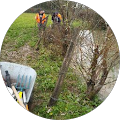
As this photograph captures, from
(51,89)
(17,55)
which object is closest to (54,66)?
(51,89)

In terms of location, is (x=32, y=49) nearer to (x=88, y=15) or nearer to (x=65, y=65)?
(x=88, y=15)

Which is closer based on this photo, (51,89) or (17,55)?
(51,89)

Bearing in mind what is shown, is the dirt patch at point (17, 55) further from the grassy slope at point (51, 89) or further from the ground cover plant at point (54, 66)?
the grassy slope at point (51, 89)

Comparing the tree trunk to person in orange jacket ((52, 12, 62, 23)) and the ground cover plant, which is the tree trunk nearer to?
the ground cover plant

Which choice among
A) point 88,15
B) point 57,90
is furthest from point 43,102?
point 88,15

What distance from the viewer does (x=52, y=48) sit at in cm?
Answer: 580

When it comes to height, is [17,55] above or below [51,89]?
above

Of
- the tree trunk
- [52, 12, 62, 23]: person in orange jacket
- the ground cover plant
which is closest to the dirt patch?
the ground cover plant

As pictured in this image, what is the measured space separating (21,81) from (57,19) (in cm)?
320

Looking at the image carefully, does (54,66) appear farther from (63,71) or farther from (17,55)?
(63,71)

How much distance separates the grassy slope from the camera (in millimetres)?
3113

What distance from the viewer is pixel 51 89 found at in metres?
3.87

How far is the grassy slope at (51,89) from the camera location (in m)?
3.11

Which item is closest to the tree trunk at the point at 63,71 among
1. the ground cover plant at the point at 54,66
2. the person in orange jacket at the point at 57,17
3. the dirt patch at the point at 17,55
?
the ground cover plant at the point at 54,66
